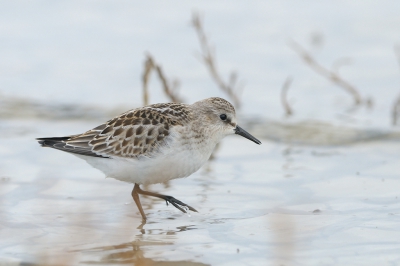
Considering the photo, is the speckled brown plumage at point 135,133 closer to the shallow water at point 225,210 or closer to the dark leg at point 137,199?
the dark leg at point 137,199

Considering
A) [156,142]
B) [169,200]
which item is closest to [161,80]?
[156,142]

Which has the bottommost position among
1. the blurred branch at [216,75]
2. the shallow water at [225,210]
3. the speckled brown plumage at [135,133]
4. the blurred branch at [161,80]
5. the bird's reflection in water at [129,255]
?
the bird's reflection in water at [129,255]

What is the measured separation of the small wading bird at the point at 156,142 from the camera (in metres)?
6.62

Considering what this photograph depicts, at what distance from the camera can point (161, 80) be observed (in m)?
9.84

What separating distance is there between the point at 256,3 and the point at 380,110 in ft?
14.7

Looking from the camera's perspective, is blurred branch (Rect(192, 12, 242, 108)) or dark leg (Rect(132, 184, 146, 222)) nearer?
dark leg (Rect(132, 184, 146, 222))

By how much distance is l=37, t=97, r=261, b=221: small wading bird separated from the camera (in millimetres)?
6617

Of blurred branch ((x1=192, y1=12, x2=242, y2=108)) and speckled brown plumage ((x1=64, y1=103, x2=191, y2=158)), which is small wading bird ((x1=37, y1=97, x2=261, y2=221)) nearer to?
speckled brown plumage ((x1=64, y1=103, x2=191, y2=158))

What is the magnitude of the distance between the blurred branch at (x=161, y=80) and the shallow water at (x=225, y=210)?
1151 millimetres

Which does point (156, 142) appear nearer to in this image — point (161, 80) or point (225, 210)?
point (225, 210)

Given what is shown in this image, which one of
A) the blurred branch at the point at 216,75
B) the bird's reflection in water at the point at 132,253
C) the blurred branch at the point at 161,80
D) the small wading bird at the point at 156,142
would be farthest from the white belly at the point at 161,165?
the blurred branch at the point at 216,75

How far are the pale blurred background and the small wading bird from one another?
397mm

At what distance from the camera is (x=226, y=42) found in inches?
521

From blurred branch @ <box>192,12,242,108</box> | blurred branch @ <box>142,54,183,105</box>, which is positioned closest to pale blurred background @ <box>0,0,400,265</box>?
blurred branch @ <box>192,12,242,108</box>
